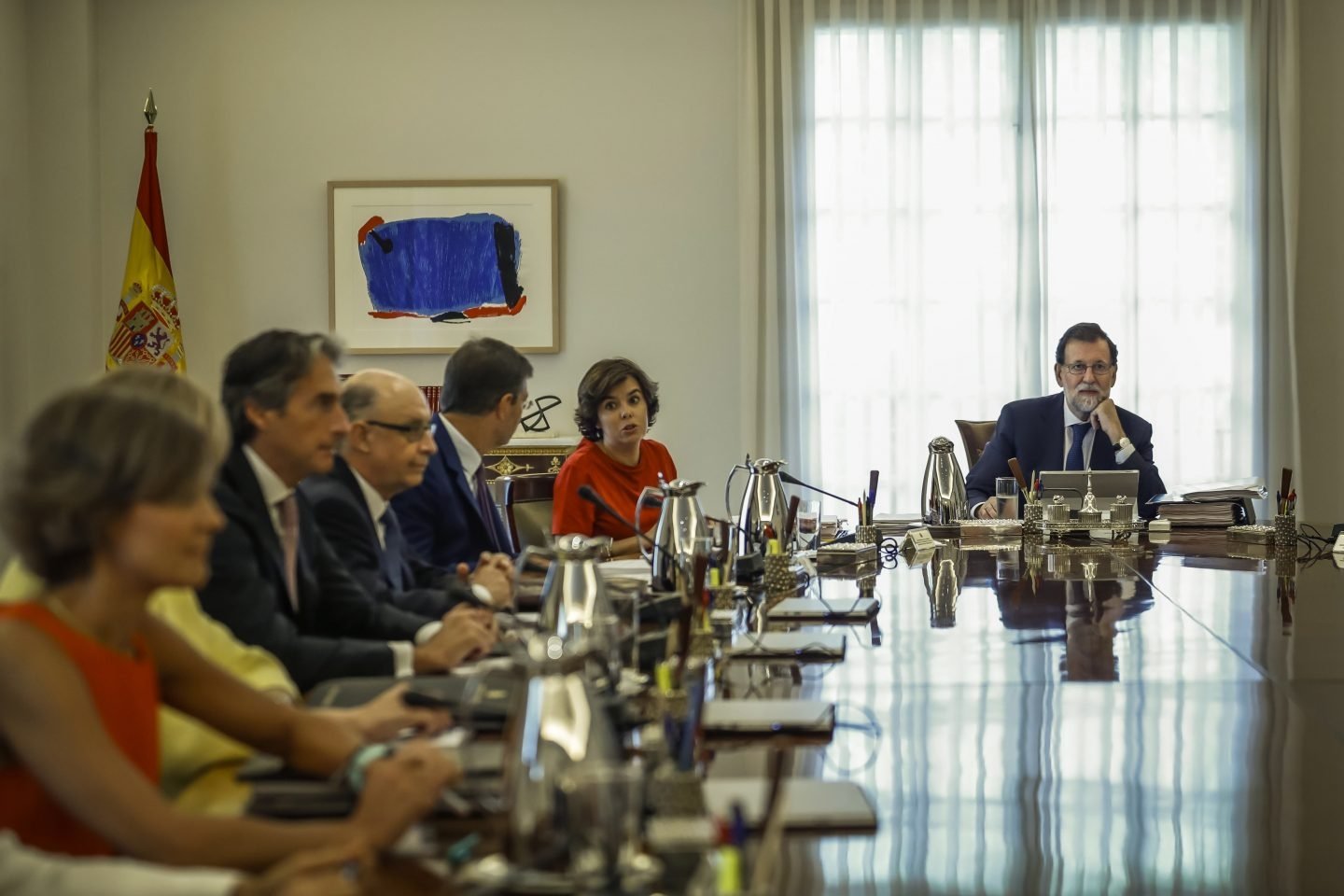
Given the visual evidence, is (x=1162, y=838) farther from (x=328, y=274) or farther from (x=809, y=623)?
(x=328, y=274)

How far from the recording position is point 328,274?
633 centimetres

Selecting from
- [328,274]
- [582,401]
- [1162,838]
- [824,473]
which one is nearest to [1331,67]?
[824,473]

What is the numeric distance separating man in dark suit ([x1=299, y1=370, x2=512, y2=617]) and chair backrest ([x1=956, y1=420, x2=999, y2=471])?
3002mm

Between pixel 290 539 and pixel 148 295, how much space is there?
13.3 ft

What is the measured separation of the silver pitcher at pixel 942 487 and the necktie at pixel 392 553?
2.05m

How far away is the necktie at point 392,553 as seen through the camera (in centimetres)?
290

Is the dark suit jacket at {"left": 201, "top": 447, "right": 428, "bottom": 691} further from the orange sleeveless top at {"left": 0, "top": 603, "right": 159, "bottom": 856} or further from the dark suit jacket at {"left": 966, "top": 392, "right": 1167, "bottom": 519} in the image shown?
the dark suit jacket at {"left": 966, "top": 392, "right": 1167, "bottom": 519}

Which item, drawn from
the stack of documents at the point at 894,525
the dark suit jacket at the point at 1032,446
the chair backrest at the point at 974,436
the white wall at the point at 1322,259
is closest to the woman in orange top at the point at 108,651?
the stack of documents at the point at 894,525

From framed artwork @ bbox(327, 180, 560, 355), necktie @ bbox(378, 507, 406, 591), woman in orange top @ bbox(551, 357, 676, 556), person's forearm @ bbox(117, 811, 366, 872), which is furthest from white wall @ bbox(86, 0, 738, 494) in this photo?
person's forearm @ bbox(117, 811, 366, 872)

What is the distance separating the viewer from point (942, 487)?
455 cm

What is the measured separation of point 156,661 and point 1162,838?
3.39 ft

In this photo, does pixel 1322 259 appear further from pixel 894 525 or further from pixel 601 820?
pixel 601 820

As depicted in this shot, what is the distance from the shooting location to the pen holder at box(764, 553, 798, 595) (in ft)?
10.5

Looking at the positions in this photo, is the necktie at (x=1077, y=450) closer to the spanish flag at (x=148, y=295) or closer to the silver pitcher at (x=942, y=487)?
the silver pitcher at (x=942, y=487)
